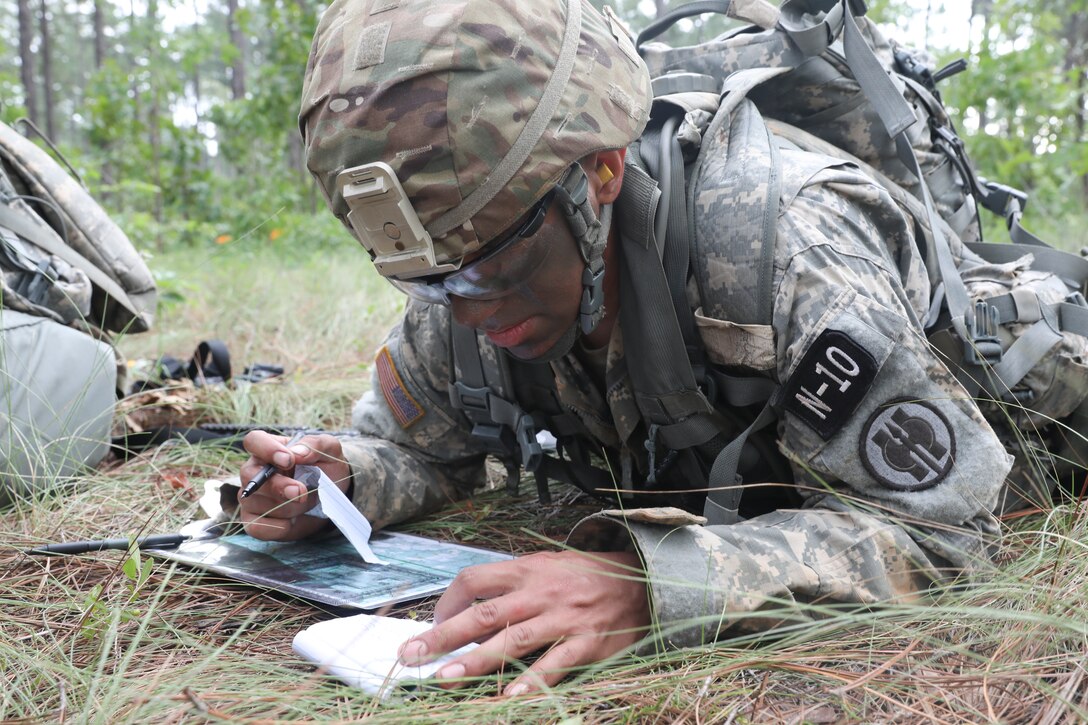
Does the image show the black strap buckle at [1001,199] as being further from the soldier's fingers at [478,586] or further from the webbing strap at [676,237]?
the soldier's fingers at [478,586]

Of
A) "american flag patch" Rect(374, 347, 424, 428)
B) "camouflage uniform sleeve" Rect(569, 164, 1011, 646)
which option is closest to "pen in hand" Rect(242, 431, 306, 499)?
"american flag patch" Rect(374, 347, 424, 428)

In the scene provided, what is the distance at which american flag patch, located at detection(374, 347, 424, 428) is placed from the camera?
2455 millimetres

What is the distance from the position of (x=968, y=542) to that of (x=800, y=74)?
1.22 m

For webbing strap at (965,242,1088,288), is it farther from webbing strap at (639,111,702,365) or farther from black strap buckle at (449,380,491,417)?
black strap buckle at (449,380,491,417)

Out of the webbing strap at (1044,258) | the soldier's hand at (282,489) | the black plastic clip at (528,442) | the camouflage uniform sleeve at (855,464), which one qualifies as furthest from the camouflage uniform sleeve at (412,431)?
the webbing strap at (1044,258)

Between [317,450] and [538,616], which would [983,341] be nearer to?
[538,616]

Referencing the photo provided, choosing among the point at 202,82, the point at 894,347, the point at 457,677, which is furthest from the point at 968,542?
the point at 202,82

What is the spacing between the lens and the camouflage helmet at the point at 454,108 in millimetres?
1509

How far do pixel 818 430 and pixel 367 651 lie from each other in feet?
3.01

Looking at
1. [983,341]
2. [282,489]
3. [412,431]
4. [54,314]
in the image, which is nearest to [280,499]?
[282,489]

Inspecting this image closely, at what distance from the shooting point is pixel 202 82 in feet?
132

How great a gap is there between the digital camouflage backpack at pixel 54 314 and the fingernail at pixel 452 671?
4.91 feet

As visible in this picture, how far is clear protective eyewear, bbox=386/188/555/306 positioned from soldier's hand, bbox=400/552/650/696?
543mm

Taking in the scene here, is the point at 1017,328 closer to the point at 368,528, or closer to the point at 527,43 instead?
the point at 527,43
